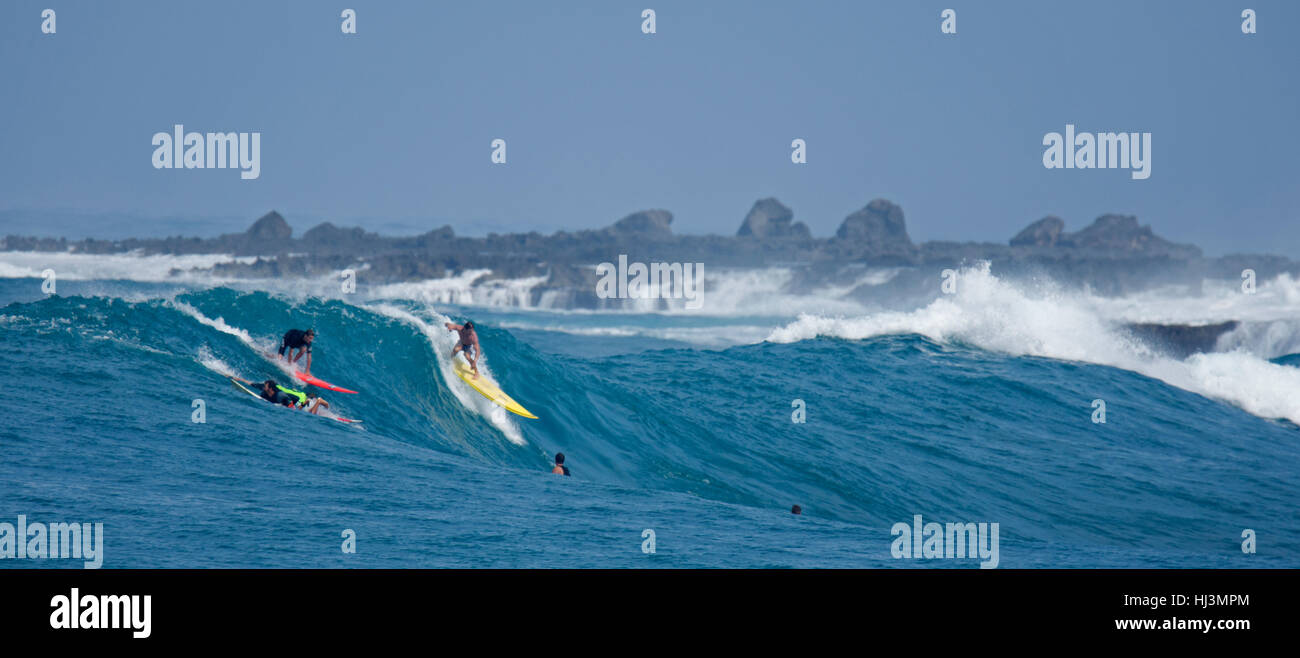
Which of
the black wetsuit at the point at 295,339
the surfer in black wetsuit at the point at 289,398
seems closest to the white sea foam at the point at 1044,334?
the black wetsuit at the point at 295,339

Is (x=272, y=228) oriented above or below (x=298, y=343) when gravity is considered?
above

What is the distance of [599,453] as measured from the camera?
17.2m

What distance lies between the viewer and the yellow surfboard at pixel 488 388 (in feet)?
58.9

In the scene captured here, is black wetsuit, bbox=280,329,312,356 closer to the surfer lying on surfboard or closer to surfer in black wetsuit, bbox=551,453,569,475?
the surfer lying on surfboard

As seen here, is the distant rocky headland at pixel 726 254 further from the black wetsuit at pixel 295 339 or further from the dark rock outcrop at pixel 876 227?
the black wetsuit at pixel 295 339

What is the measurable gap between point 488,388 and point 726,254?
63.4 meters

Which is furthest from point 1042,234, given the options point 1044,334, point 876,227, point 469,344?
point 469,344

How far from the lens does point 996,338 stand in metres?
28.2

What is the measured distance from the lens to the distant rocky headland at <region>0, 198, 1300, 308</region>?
67.8 m

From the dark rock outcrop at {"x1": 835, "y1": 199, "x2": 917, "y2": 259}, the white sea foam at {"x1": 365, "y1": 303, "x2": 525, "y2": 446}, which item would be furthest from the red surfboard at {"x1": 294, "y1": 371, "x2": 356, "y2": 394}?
the dark rock outcrop at {"x1": 835, "y1": 199, "x2": 917, "y2": 259}

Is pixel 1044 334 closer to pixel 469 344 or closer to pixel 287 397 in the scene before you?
pixel 469 344
